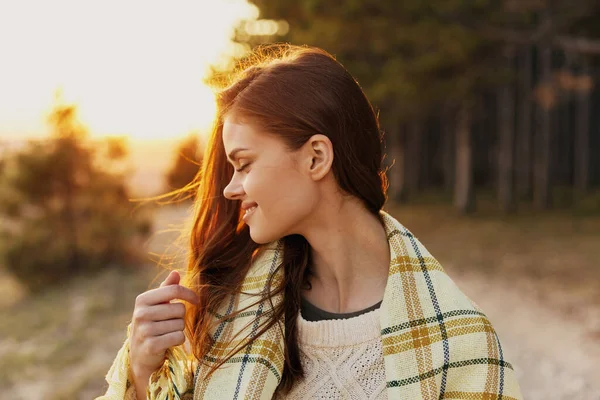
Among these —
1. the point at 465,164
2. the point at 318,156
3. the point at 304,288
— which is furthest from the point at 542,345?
the point at 465,164

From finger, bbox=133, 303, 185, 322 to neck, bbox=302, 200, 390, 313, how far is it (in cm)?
38

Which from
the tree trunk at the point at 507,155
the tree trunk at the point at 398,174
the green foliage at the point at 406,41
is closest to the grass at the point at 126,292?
the tree trunk at the point at 507,155

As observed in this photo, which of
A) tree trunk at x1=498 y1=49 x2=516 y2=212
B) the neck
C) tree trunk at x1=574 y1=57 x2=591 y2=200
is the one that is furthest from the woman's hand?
tree trunk at x1=574 y1=57 x2=591 y2=200

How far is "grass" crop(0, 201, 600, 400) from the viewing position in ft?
19.2

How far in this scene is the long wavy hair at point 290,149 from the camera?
5.21 ft

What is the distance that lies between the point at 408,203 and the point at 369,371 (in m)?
16.5

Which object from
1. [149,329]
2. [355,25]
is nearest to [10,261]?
[355,25]

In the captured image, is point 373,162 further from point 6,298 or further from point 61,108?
point 6,298

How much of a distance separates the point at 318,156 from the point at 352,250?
10.8 inches

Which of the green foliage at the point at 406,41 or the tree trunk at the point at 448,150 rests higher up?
the green foliage at the point at 406,41

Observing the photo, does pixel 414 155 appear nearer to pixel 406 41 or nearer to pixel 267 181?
pixel 406 41

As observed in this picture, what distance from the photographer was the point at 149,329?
5.12 ft

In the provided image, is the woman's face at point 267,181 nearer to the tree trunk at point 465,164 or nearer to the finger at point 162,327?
the finger at point 162,327

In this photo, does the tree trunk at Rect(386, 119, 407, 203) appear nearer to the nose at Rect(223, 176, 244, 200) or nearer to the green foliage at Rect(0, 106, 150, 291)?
the green foliage at Rect(0, 106, 150, 291)
